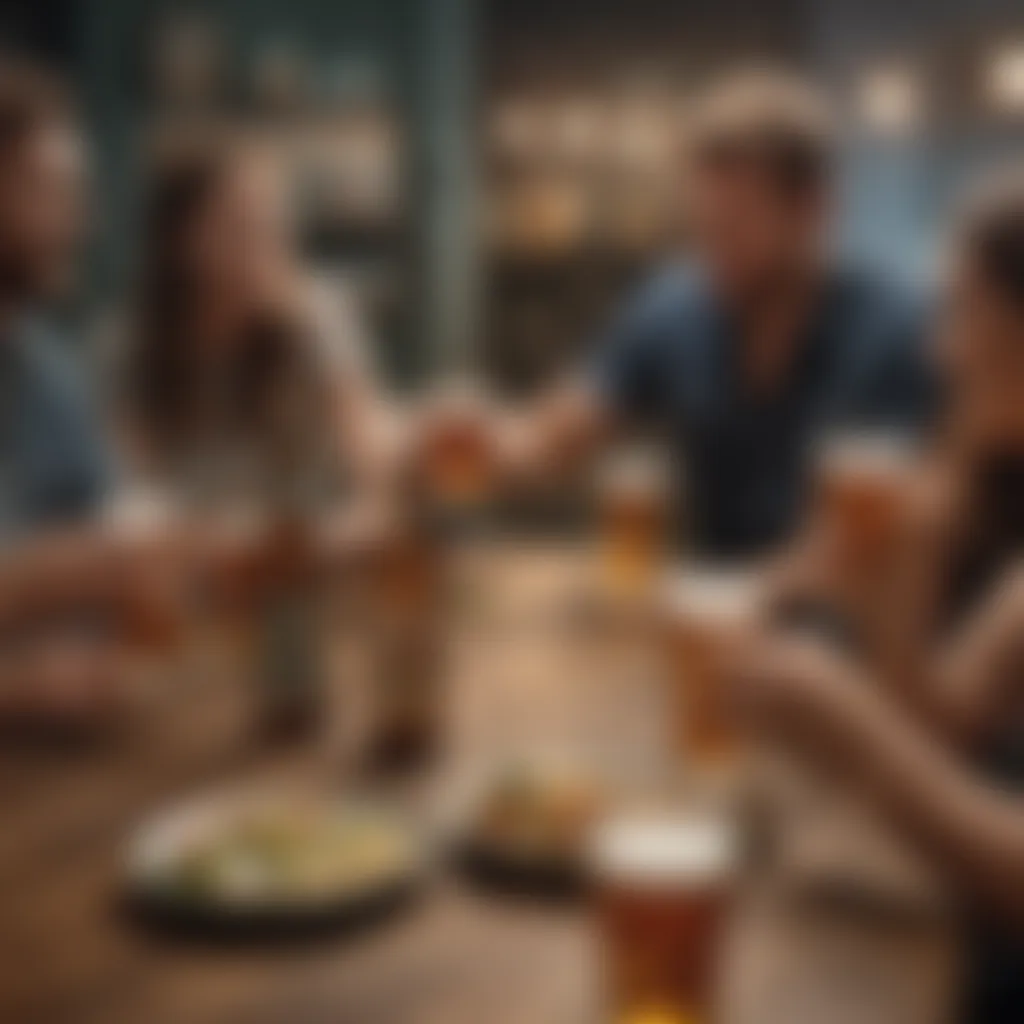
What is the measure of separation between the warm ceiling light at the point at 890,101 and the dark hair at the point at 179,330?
127 centimetres

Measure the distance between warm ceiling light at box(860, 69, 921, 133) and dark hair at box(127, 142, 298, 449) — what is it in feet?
4.16

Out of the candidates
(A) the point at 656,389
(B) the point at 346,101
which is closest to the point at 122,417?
(A) the point at 656,389

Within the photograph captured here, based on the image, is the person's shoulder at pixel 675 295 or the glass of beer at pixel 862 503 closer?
the glass of beer at pixel 862 503

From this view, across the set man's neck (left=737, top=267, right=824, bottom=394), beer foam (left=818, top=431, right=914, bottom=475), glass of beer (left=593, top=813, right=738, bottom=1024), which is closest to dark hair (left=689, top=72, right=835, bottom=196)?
man's neck (left=737, top=267, right=824, bottom=394)

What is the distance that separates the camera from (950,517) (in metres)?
1.49

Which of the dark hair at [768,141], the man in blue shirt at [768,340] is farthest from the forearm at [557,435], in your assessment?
the dark hair at [768,141]

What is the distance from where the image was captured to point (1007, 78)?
288 centimetres

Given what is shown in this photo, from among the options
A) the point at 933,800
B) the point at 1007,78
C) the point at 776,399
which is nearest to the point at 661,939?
the point at 933,800

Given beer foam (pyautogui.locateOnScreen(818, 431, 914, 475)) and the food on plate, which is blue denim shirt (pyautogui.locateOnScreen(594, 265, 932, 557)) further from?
the food on plate

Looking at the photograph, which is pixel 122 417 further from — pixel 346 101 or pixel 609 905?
pixel 346 101

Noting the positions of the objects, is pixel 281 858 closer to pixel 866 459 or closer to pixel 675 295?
pixel 866 459

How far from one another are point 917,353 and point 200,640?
104 cm

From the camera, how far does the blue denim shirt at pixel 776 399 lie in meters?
2.48

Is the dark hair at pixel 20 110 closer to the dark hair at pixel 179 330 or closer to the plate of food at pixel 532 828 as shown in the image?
the dark hair at pixel 179 330
